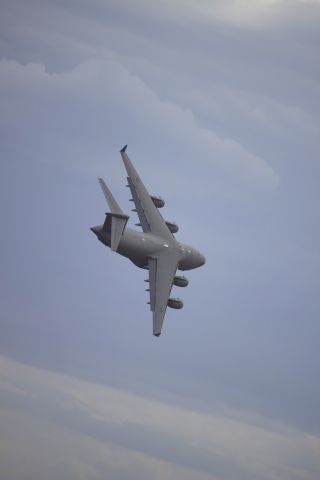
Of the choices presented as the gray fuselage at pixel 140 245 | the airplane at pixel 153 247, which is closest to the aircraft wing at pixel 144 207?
the airplane at pixel 153 247

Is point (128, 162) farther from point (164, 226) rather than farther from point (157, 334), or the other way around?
point (157, 334)

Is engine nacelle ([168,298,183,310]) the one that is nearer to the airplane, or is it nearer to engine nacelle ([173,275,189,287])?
the airplane

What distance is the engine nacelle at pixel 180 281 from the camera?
414 ft

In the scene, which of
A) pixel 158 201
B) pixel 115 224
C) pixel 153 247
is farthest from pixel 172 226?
pixel 115 224

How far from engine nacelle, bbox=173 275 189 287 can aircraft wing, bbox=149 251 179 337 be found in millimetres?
1098

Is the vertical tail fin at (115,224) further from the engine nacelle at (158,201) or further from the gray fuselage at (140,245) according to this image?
the engine nacelle at (158,201)

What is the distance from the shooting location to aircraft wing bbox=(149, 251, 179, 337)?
120062mm

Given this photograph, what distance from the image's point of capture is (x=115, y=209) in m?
123

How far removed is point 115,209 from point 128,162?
1674 centimetres

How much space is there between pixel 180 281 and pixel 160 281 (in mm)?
3983

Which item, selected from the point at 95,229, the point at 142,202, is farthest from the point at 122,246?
the point at 142,202

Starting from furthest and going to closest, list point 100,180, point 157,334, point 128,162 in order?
1. point 128,162
2. point 100,180
3. point 157,334

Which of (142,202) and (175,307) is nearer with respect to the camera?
(175,307)

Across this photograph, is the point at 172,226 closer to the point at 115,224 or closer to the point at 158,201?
the point at 158,201
